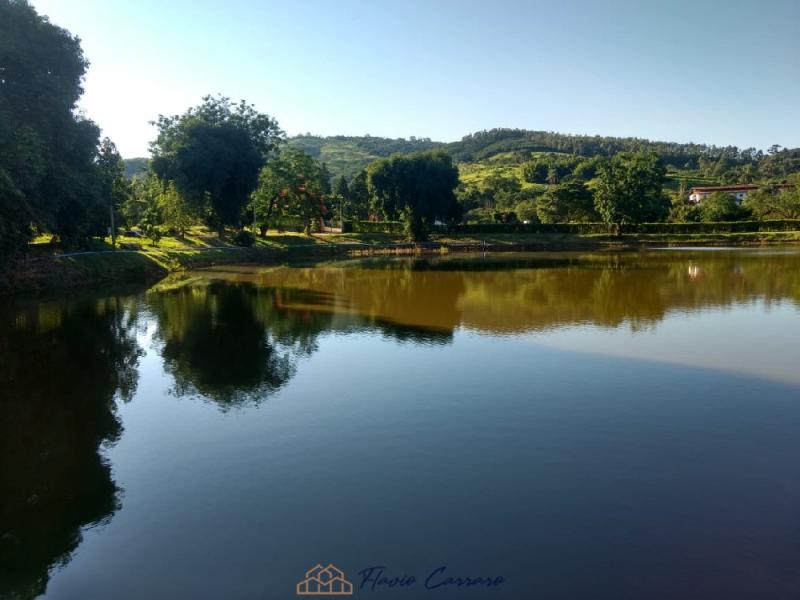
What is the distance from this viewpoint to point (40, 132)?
3975cm

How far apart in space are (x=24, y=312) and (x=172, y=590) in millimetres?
31030

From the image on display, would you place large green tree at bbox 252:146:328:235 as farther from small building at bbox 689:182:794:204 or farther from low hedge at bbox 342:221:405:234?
small building at bbox 689:182:794:204

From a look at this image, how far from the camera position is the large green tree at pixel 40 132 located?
34.2 metres

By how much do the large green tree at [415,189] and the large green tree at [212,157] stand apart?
2360 centimetres

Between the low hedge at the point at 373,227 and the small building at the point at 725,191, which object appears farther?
the small building at the point at 725,191

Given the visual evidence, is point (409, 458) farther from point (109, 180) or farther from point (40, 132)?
point (109, 180)

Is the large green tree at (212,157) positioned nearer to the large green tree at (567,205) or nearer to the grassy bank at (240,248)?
the grassy bank at (240,248)

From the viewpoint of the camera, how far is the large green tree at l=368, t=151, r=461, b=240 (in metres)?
91.5

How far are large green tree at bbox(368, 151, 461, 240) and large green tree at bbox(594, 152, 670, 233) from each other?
74.4 feet

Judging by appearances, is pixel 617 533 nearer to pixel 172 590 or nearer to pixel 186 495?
pixel 172 590

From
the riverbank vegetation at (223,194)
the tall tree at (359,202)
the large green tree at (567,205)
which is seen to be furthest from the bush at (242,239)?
the large green tree at (567,205)

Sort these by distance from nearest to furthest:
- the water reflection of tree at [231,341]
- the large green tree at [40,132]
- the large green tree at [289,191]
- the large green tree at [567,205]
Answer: the water reflection of tree at [231,341] → the large green tree at [40,132] → the large green tree at [289,191] → the large green tree at [567,205]

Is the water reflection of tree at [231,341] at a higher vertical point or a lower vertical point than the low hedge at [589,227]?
lower

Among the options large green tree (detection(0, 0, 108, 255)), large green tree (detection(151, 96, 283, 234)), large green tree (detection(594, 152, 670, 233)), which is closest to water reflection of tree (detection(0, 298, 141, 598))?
large green tree (detection(0, 0, 108, 255))
